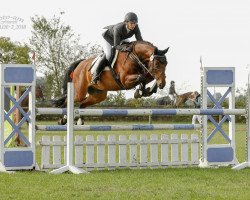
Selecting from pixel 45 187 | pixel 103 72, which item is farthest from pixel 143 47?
pixel 45 187

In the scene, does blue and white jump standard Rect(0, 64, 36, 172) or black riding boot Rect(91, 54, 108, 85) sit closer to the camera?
blue and white jump standard Rect(0, 64, 36, 172)

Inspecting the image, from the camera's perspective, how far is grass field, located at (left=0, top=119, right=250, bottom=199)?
5.57 metres

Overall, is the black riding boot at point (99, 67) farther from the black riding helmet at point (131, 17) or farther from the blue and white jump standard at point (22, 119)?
the blue and white jump standard at point (22, 119)

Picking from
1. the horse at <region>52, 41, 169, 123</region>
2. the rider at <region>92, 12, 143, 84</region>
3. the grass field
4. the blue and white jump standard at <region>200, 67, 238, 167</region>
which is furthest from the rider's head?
the grass field

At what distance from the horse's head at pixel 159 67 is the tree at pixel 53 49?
898 inches

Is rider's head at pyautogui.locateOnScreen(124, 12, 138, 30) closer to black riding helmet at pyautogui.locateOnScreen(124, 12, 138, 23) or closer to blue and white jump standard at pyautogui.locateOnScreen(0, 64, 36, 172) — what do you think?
black riding helmet at pyautogui.locateOnScreen(124, 12, 138, 23)

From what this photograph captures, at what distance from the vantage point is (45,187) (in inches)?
239

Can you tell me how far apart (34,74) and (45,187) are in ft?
6.01

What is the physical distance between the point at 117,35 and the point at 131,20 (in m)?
0.38

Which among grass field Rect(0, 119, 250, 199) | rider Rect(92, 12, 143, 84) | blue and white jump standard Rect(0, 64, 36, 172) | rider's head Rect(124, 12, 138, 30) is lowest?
grass field Rect(0, 119, 250, 199)

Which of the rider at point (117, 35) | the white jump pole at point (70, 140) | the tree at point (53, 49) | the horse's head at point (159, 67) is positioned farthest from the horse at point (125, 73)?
the tree at point (53, 49)

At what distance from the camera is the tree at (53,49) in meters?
31.5

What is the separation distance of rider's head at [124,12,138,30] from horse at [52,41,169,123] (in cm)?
24

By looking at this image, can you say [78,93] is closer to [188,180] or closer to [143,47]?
[143,47]
